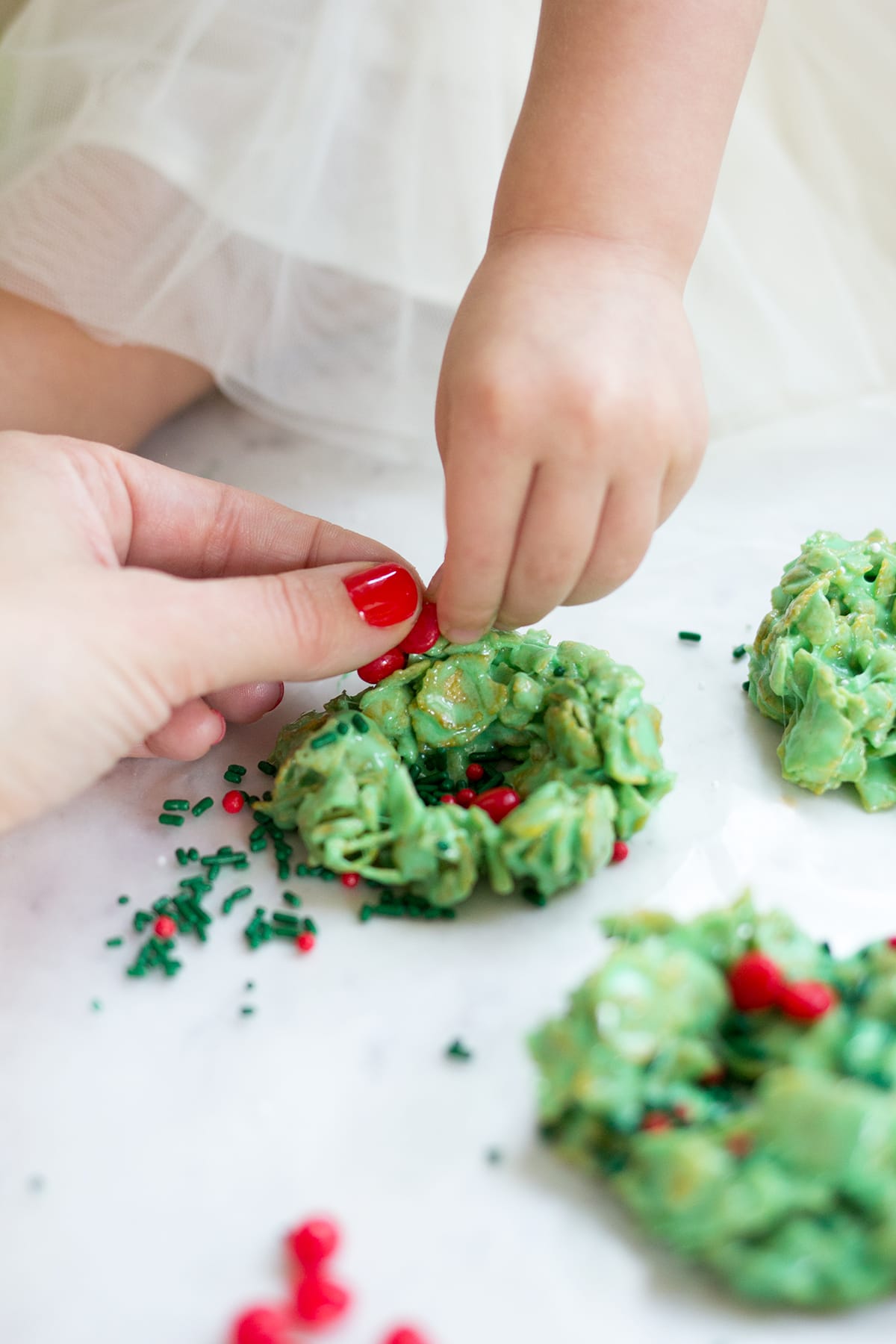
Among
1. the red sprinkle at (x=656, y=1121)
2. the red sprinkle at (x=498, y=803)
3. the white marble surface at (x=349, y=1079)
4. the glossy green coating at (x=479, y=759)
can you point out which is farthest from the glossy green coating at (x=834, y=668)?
the red sprinkle at (x=656, y=1121)

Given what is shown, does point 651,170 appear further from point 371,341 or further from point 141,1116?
point 141,1116

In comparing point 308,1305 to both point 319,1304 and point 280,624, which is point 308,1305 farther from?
point 280,624

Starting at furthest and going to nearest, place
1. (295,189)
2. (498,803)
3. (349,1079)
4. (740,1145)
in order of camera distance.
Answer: (295,189) → (498,803) → (349,1079) → (740,1145)

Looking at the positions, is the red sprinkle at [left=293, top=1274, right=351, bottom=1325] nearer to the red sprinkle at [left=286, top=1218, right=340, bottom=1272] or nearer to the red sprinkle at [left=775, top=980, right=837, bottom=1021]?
the red sprinkle at [left=286, top=1218, right=340, bottom=1272]

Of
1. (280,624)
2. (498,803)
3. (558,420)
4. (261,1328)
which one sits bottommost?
(261,1328)

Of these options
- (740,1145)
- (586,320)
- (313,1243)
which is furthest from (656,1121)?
(586,320)

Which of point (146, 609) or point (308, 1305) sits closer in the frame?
point (308, 1305)

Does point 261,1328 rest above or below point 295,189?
below
